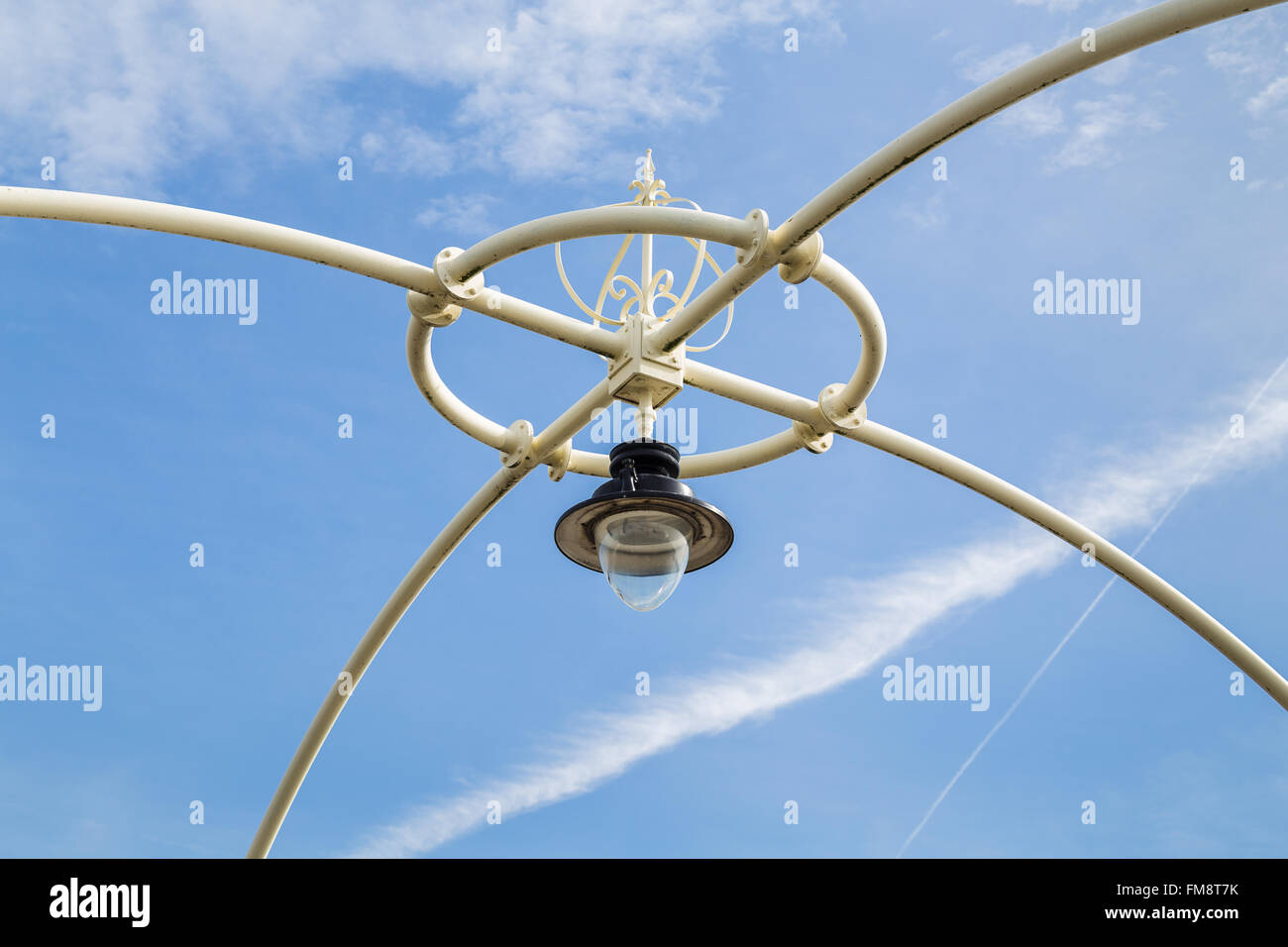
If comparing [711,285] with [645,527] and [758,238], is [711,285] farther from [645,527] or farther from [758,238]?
[645,527]

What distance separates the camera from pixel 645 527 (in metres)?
8.78

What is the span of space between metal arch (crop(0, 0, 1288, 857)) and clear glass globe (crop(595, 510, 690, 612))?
1.19 metres

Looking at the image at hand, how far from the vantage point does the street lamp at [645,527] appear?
8633mm

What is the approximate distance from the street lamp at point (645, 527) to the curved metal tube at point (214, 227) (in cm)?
164

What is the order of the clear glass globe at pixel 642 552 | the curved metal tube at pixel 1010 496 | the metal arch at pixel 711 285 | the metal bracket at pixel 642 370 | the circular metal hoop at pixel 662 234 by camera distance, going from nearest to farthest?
the metal arch at pixel 711 285, the circular metal hoop at pixel 662 234, the clear glass globe at pixel 642 552, the metal bracket at pixel 642 370, the curved metal tube at pixel 1010 496

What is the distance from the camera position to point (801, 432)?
10.5m

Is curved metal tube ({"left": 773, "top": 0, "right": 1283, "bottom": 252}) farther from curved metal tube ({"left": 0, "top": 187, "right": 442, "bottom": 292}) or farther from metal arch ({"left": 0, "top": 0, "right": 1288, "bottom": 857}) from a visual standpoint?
curved metal tube ({"left": 0, "top": 187, "right": 442, "bottom": 292})

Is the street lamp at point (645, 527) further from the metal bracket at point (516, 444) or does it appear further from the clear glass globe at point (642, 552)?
the metal bracket at point (516, 444)

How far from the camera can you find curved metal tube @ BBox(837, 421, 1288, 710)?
10.7 meters

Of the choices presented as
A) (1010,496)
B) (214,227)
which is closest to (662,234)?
(214,227)

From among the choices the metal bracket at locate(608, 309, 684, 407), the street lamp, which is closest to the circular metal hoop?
the metal bracket at locate(608, 309, 684, 407)

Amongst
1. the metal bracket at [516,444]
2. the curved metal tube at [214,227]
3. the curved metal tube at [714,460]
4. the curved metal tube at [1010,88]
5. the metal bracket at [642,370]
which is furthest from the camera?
the curved metal tube at [714,460]

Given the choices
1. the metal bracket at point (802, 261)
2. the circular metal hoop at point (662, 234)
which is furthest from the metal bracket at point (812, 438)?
the metal bracket at point (802, 261)

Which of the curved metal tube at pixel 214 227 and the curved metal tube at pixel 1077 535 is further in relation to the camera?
→ the curved metal tube at pixel 1077 535
